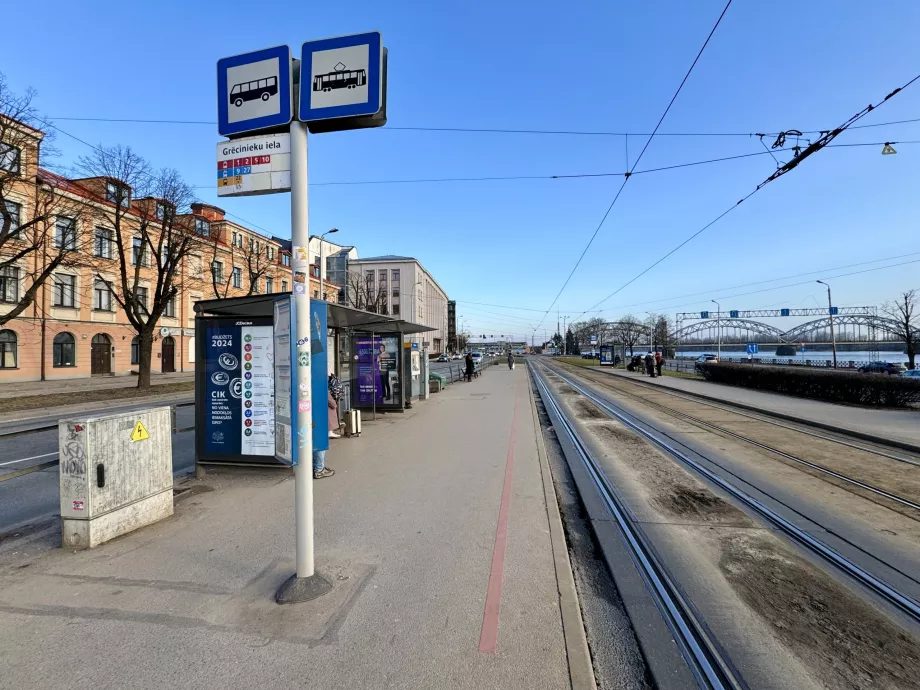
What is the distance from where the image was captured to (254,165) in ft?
11.3

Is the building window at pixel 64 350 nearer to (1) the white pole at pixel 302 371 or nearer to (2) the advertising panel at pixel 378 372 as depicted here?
(2) the advertising panel at pixel 378 372

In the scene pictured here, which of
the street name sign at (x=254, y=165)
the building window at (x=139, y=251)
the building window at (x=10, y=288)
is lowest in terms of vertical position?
the street name sign at (x=254, y=165)

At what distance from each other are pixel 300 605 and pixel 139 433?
2.78 m

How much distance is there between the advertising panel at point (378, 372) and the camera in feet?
41.7

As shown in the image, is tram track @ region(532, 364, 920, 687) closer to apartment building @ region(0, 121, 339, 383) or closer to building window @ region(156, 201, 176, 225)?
apartment building @ region(0, 121, 339, 383)

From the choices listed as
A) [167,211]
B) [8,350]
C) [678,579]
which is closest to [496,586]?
[678,579]

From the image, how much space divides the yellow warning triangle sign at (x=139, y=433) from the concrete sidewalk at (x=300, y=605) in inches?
37.8

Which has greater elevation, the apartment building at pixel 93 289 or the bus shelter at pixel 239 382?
the apartment building at pixel 93 289

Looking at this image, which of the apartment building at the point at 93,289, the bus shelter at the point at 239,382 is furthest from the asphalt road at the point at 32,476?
the apartment building at the point at 93,289

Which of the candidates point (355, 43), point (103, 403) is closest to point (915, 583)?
point (355, 43)

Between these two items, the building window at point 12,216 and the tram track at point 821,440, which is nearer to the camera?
the tram track at point 821,440

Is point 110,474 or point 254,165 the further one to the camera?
point 110,474

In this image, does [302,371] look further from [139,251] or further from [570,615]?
[139,251]

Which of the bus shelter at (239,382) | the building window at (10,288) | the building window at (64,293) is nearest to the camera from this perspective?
the bus shelter at (239,382)
